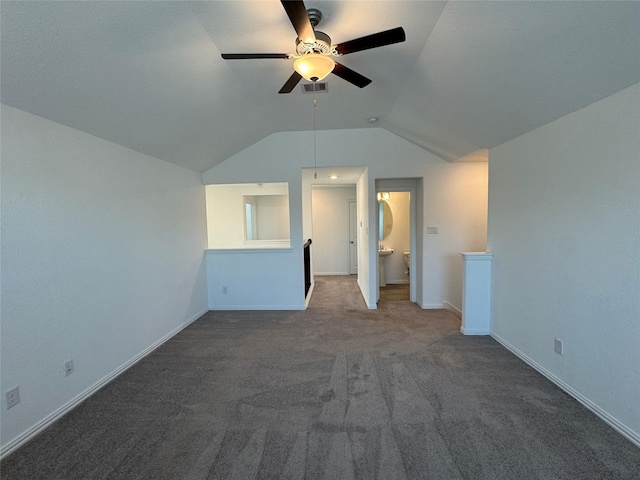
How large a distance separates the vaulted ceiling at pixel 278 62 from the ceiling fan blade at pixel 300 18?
32 centimetres

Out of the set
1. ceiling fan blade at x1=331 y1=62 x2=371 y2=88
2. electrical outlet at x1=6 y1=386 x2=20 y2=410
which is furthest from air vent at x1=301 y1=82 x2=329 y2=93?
electrical outlet at x1=6 y1=386 x2=20 y2=410

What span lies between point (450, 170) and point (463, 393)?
310 cm

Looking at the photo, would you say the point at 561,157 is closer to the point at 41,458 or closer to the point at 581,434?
→ the point at 581,434

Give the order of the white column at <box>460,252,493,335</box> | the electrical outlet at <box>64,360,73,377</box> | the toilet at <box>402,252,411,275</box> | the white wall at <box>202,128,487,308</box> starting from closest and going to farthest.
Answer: the electrical outlet at <box>64,360,73,377</box> → the white column at <box>460,252,493,335</box> → the white wall at <box>202,128,487,308</box> → the toilet at <box>402,252,411,275</box>

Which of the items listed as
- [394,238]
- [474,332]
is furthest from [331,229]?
[474,332]

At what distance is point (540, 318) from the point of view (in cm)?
234

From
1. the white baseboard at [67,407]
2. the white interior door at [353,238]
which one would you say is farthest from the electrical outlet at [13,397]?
the white interior door at [353,238]

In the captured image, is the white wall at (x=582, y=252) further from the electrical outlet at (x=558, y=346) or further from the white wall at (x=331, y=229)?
the white wall at (x=331, y=229)

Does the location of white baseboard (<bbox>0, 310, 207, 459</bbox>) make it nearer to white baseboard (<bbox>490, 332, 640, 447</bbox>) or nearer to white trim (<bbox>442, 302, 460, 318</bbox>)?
white baseboard (<bbox>490, 332, 640, 447</bbox>)

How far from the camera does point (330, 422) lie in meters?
1.80

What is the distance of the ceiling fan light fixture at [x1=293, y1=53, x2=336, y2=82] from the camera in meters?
1.62

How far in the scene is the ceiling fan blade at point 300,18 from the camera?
1.25 meters

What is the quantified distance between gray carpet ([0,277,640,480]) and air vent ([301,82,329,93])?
274cm

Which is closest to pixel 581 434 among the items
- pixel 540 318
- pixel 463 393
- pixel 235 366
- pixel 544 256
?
pixel 463 393
